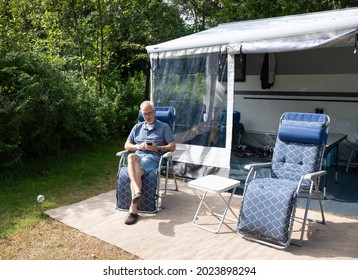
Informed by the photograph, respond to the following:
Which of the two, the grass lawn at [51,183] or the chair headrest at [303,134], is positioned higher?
the chair headrest at [303,134]

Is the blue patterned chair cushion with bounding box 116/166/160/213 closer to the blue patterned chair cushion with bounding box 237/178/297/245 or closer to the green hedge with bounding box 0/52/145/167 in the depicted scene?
the blue patterned chair cushion with bounding box 237/178/297/245

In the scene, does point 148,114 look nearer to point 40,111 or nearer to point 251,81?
point 40,111

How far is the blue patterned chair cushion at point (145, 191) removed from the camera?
357cm

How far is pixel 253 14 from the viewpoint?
36.6ft

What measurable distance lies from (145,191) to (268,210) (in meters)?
1.29

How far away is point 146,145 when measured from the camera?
3.85 m

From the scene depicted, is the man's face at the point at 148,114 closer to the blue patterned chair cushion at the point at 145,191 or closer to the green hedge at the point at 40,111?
the blue patterned chair cushion at the point at 145,191

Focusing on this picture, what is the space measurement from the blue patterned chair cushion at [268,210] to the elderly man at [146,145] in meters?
1.11

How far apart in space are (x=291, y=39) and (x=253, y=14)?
8.03 metres

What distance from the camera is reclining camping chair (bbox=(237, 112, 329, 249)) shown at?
2.83m

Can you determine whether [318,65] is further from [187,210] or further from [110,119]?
[110,119]

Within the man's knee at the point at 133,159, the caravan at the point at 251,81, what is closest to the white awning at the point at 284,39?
the caravan at the point at 251,81
